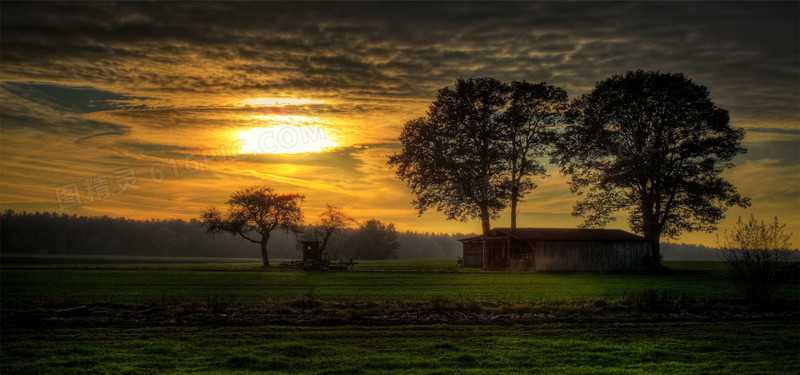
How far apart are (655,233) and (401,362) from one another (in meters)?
54.1

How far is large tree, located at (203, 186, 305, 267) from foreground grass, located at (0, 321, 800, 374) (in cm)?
6325

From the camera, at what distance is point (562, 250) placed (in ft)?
191

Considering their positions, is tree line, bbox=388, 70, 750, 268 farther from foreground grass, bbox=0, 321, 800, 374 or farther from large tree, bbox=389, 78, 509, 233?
foreground grass, bbox=0, 321, 800, 374

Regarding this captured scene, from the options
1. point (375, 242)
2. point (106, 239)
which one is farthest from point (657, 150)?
point (106, 239)

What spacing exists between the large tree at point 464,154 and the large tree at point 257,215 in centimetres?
2321

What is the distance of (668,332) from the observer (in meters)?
17.2

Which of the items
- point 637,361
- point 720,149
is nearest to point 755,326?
point 637,361

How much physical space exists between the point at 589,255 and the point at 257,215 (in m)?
43.8

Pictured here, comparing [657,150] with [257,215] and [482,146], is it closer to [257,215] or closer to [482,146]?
[482,146]

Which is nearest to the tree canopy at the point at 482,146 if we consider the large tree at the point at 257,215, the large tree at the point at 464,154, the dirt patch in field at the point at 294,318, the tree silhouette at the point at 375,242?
the large tree at the point at 464,154

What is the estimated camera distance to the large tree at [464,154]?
208 ft

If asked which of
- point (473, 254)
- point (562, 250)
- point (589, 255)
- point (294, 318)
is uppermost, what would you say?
point (562, 250)

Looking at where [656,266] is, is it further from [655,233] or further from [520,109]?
[520,109]

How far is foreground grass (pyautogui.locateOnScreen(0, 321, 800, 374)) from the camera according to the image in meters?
12.2
